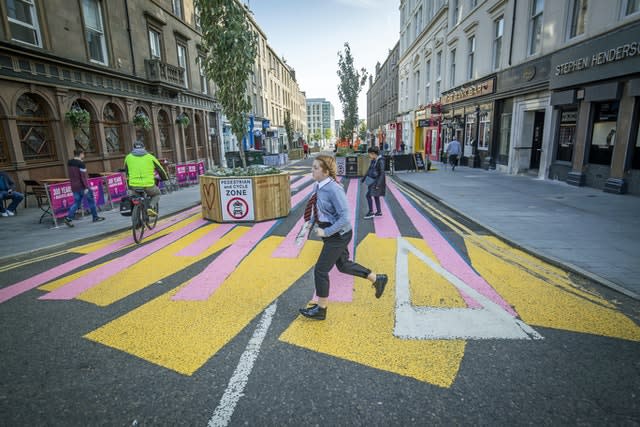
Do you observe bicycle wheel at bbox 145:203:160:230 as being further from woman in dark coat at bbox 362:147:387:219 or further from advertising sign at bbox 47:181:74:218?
woman in dark coat at bbox 362:147:387:219

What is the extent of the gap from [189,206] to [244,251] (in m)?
5.81

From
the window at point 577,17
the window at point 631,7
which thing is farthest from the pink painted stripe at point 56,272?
the window at point 577,17

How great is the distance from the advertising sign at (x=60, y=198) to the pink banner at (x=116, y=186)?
1.54 m

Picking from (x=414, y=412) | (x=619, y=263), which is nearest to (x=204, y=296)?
(x=414, y=412)

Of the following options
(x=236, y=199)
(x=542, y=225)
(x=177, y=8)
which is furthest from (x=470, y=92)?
(x=177, y=8)

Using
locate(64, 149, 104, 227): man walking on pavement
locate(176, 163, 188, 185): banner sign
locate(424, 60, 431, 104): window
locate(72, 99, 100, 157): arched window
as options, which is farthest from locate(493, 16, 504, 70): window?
locate(72, 99, 100, 157): arched window

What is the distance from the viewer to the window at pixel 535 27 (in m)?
14.9

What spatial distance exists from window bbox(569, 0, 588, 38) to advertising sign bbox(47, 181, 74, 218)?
17735 mm

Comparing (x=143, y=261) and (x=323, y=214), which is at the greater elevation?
(x=323, y=214)

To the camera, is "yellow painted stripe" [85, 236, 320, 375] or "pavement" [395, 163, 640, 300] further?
"pavement" [395, 163, 640, 300]

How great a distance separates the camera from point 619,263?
17.0 feet

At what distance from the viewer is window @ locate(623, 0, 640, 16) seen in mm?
10109

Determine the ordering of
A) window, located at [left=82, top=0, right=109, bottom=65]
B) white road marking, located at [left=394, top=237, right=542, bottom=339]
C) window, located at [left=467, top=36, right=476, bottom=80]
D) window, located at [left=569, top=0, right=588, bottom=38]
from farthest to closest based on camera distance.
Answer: window, located at [left=467, top=36, right=476, bottom=80], window, located at [left=82, top=0, right=109, bottom=65], window, located at [left=569, top=0, right=588, bottom=38], white road marking, located at [left=394, top=237, right=542, bottom=339]

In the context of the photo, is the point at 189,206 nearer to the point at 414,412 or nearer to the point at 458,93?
the point at 414,412
